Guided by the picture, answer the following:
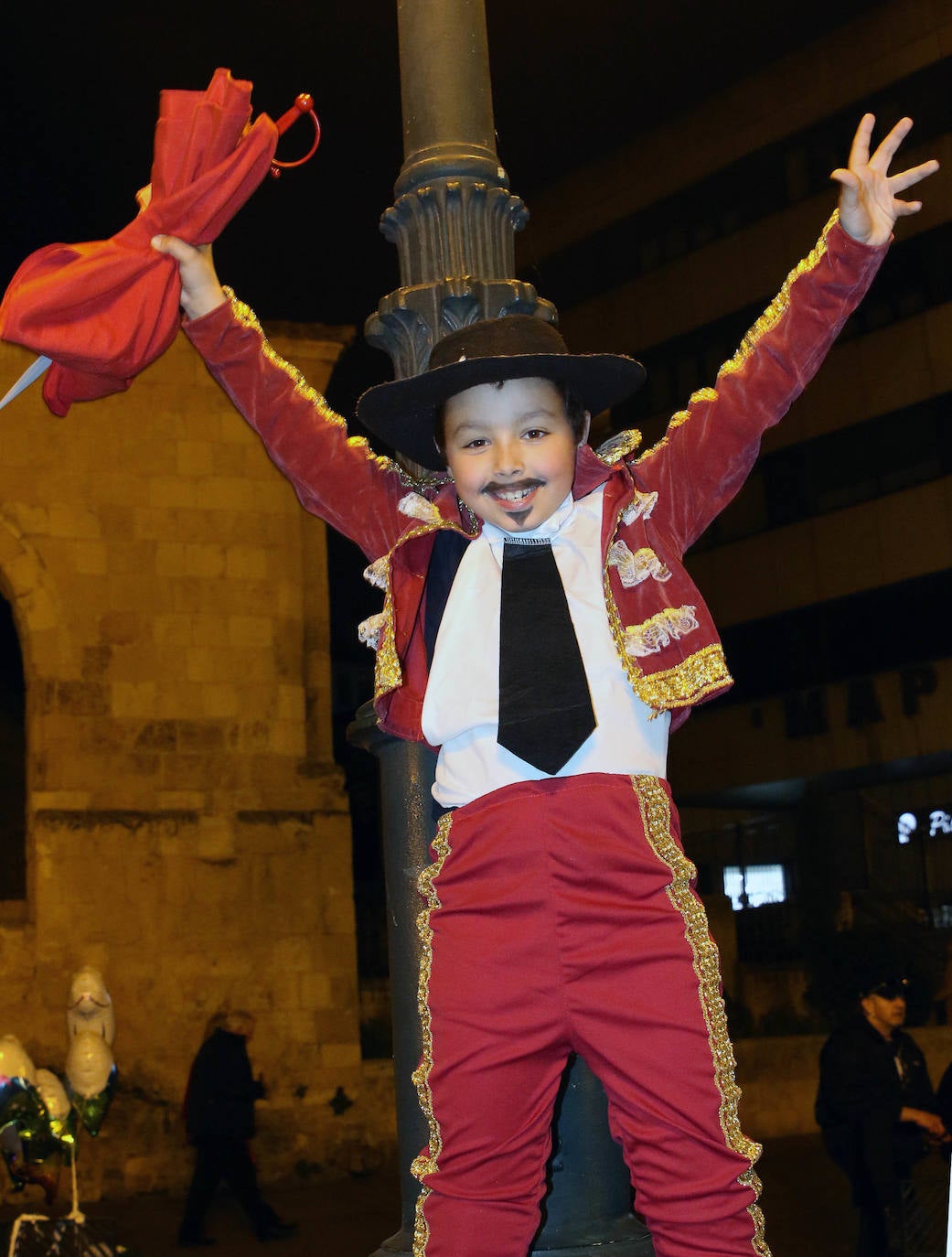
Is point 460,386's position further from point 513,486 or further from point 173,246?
point 173,246

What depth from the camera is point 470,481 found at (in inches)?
116

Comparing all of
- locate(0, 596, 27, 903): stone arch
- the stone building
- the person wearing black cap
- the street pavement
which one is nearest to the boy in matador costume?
the person wearing black cap

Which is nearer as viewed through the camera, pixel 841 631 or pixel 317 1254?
pixel 317 1254

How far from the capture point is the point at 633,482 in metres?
3.08

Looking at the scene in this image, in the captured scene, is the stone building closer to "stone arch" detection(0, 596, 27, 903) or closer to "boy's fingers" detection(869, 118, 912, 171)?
"stone arch" detection(0, 596, 27, 903)

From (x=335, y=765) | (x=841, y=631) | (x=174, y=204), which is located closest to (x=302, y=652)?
(x=335, y=765)

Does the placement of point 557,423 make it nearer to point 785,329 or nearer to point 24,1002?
point 785,329

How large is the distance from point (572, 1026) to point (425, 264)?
6.85ft

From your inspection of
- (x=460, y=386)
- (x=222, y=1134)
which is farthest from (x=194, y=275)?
(x=222, y=1134)

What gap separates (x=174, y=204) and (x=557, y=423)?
854 mm

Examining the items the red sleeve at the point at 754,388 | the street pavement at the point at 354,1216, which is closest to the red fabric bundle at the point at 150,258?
the red sleeve at the point at 754,388

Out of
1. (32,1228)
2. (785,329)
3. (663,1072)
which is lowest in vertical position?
(32,1228)

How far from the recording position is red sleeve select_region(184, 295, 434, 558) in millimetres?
3129

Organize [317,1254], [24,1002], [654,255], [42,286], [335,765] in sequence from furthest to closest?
[654,255], [335,765], [24,1002], [317,1254], [42,286]
